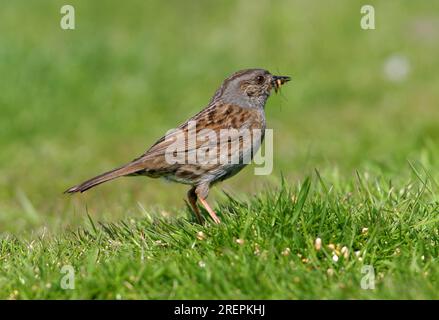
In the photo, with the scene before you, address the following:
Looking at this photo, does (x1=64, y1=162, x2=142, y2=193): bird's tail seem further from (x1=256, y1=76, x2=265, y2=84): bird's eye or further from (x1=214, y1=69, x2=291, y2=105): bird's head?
(x1=256, y1=76, x2=265, y2=84): bird's eye

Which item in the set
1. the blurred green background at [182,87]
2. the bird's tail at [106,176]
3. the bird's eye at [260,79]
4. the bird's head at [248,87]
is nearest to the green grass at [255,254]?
the bird's tail at [106,176]

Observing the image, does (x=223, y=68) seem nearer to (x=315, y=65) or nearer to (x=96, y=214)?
(x=315, y=65)

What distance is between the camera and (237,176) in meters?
10.1

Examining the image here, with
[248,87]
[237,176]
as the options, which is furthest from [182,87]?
[248,87]

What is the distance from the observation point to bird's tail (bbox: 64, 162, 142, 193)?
6046 millimetres

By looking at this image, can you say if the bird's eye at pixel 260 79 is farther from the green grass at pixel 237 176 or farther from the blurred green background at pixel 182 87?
the blurred green background at pixel 182 87

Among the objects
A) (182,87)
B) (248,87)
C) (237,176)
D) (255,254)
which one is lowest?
(237,176)

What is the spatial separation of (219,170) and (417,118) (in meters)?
5.84

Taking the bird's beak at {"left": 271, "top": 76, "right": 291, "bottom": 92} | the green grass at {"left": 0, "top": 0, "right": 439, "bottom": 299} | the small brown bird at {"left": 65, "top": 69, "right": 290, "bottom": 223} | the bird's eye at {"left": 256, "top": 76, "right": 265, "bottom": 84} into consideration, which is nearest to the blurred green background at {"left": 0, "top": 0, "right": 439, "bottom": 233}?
the green grass at {"left": 0, "top": 0, "right": 439, "bottom": 299}

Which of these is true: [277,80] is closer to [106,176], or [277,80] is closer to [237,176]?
[106,176]

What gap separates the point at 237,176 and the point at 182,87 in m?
3.41

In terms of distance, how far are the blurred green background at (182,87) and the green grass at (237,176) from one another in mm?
34

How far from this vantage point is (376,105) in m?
12.6

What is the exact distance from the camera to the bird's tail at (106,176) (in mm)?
6046
